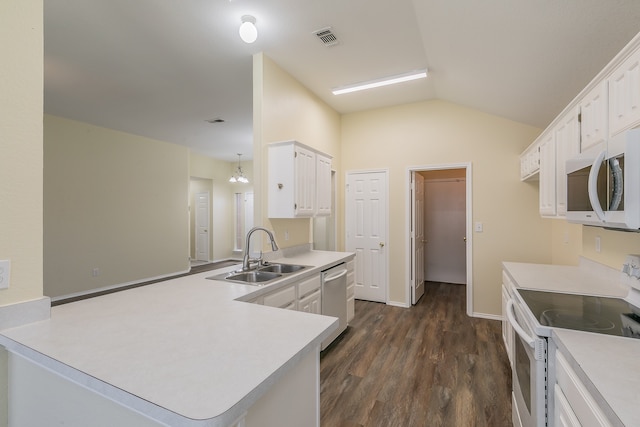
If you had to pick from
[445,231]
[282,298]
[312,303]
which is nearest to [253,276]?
[282,298]

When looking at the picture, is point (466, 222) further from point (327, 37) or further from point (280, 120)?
point (327, 37)

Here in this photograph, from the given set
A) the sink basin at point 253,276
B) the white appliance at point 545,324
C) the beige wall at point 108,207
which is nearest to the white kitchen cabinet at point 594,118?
the white appliance at point 545,324

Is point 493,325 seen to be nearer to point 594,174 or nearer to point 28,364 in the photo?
point 594,174

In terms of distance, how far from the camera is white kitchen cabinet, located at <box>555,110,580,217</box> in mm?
1943

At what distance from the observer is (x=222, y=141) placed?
20.9ft

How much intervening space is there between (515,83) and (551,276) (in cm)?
186

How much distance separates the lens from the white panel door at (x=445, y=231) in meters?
5.76

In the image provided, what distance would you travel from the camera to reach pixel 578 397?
1.04 meters

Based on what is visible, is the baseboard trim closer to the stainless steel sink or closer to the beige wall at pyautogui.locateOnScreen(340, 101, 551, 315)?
the stainless steel sink

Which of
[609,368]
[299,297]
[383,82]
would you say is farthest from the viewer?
[383,82]

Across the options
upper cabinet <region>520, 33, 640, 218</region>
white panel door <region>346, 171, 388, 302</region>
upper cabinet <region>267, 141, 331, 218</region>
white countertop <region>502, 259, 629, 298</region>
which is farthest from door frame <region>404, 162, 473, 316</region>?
upper cabinet <region>267, 141, 331, 218</region>

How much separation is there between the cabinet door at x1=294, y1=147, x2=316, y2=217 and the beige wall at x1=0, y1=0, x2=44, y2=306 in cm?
199

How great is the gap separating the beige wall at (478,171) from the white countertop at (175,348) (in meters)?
3.38

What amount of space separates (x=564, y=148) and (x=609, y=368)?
1723 mm
